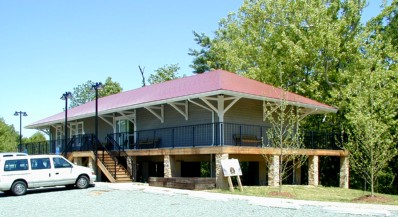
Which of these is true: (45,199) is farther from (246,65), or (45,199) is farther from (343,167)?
(246,65)

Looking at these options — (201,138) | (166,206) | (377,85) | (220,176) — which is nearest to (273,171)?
(220,176)

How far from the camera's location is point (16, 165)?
63.7ft

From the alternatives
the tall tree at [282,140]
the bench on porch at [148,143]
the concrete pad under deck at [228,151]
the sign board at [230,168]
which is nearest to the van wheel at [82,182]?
the concrete pad under deck at [228,151]

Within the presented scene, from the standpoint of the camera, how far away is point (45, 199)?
56.2ft

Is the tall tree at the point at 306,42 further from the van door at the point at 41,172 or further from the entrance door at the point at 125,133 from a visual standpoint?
the van door at the point at 41,172

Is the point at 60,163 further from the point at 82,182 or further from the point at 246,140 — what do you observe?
the point at 246,140

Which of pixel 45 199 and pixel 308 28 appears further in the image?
pixel 308 28

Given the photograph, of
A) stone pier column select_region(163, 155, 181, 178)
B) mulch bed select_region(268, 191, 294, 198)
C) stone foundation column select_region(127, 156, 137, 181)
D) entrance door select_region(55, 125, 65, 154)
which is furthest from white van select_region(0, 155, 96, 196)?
entrance door select_region(55, 125, 65, 154)

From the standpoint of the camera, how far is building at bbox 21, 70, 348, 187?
20.9 meters

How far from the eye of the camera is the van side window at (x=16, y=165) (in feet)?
62.8

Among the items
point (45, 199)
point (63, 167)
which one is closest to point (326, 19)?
point (63, 167)

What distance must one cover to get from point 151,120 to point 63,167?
23.2 ft

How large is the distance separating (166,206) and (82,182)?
7.98 m

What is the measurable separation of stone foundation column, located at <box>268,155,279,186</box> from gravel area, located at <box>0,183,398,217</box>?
4886mm
